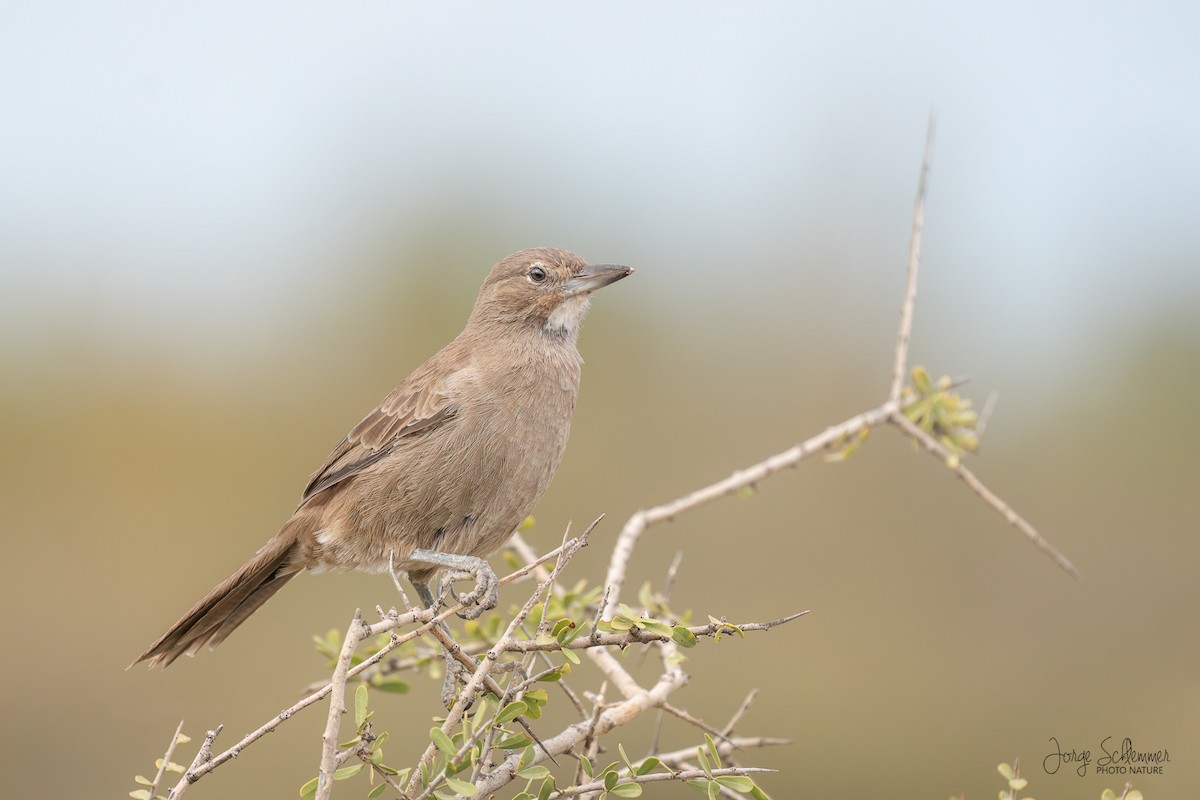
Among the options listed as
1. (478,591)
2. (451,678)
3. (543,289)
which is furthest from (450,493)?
(543,289)

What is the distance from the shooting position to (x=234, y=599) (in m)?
5.00

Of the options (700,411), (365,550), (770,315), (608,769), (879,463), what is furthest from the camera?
(770,315)

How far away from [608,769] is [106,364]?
13.4 m

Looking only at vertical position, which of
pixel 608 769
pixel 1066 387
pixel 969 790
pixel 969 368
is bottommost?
pixel 969 790

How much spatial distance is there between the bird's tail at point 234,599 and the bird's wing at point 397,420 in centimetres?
22

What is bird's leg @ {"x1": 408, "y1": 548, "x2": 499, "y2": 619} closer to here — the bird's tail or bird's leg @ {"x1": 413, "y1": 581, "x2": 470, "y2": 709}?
bird's leg @ {"x1": 413, "y1": 581, "x2": 470, "y2": 709}

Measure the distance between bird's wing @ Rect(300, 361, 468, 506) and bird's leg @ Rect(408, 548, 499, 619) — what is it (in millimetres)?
502

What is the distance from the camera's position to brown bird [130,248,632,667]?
4.75 m

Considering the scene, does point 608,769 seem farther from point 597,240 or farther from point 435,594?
point 597,240

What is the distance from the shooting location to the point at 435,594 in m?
5.52

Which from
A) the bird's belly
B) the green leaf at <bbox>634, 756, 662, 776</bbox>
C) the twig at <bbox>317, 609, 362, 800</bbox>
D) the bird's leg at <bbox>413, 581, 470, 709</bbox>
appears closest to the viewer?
the twig at <bbox>317, 609, 362, 800</bbox>

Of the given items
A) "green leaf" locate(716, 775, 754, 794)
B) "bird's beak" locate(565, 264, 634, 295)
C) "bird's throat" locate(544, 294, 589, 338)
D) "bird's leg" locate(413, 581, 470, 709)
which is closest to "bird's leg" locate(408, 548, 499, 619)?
"bird's leg" locate(413, 581, 470, 709)

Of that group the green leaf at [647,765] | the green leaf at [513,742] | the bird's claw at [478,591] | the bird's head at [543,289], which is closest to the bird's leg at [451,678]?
the bird's claw at [478,591]

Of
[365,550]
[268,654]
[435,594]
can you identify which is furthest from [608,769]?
[268,654]
